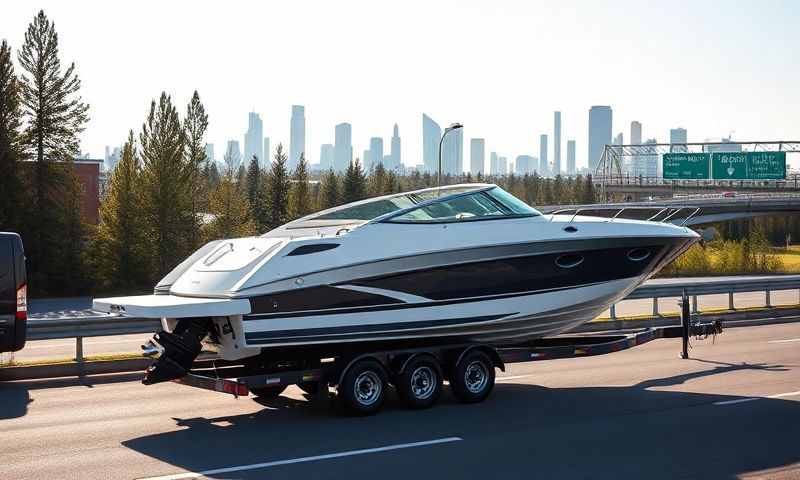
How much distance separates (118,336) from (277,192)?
115 feet

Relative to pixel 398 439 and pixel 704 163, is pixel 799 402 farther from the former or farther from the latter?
pixel 704 163

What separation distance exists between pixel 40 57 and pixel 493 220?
33.7 m

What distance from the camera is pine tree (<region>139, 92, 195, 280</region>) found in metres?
42.8

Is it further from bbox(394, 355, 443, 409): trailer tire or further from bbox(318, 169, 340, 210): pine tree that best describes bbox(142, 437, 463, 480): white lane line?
bbox(318, 169, 340, 210): pine tree

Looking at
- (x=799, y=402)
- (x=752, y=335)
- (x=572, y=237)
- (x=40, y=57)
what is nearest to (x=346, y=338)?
(x=572, y=237)

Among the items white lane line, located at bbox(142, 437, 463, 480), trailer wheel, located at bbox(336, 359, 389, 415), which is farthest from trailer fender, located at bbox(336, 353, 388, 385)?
white lane line, located at bbox(142, 437, 463, 480)

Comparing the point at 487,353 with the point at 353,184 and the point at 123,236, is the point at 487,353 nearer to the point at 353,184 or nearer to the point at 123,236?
the point at 123,236

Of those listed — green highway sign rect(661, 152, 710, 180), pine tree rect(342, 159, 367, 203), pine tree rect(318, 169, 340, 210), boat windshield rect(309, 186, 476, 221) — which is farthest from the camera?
green highway sign rect(661, 152, 710, 180)

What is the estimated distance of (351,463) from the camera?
9.13m

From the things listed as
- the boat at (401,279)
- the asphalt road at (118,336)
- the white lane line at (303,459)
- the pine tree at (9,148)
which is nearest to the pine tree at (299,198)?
the asphalt road at (118,336)

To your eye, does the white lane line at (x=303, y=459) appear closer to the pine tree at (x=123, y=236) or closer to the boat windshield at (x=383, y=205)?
the boat windshield at (x=383, y=205)

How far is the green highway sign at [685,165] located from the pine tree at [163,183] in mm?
38021

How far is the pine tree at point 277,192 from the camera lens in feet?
184

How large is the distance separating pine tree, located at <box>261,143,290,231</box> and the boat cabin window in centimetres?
4322
